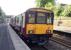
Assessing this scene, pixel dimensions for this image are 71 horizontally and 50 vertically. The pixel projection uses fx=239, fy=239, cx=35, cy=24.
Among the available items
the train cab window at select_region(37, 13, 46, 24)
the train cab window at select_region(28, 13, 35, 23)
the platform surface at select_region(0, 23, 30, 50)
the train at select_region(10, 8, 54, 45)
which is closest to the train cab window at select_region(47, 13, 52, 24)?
the train at select_region(10, 8, 54, 45)

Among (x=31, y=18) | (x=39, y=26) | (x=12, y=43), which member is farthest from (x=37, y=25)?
(x=12, y=43)

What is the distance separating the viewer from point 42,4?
7888 cm

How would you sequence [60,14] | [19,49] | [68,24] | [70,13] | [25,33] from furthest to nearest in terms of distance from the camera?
[60,14] < [70,13] < [68,24] < [25,33] < [19,49]

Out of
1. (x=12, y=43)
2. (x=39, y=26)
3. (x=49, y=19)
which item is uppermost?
(x=49, y=19)

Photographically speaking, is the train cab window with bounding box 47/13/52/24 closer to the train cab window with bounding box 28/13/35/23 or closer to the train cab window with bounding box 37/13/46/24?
the train cab window with bounding box 37/13/46/24

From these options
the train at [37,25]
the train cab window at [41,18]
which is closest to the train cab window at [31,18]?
the train at [37,25]

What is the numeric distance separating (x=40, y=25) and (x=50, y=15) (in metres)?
1.15

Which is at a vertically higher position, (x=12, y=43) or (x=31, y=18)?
(x=31, y=18)

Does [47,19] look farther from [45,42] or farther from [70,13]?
[70,13]

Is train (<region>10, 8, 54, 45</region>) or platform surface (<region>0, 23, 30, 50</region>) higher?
train (<region>10, 8, 54, 45</region>)

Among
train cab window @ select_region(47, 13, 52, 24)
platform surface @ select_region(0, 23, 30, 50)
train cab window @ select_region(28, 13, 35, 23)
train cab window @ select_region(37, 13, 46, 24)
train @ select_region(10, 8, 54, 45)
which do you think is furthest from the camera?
train cab window @ select_region(47, 13, 52, 24)

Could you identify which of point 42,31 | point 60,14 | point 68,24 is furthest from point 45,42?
point 60,14

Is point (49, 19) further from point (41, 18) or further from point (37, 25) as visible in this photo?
point (37, 25)

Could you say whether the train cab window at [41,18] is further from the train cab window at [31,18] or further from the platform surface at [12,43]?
the platform surface at [12,43]
